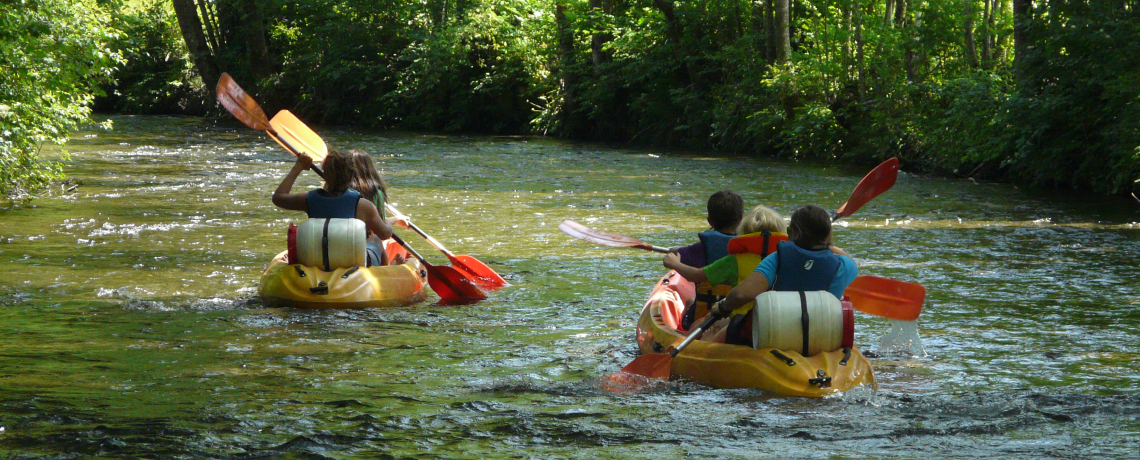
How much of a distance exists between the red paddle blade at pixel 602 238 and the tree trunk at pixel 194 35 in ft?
77.9

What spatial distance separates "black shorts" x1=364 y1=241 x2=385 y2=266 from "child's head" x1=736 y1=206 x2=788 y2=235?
10.6ft

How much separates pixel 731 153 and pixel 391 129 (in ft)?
37.7

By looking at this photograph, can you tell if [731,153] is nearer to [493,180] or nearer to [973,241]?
[493,180]

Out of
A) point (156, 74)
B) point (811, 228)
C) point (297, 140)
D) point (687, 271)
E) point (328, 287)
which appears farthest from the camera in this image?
point (156, 74)

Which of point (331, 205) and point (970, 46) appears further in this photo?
point (970, 46)

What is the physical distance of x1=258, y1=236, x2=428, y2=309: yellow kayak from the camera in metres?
7.11

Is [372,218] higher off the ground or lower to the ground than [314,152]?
lower

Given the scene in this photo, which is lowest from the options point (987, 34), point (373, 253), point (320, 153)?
point (373, 253)

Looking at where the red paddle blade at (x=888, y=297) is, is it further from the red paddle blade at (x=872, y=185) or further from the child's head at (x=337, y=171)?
the child's head at (x=337, y=171)

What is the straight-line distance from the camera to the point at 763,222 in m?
5.25

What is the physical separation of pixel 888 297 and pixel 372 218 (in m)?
3.38

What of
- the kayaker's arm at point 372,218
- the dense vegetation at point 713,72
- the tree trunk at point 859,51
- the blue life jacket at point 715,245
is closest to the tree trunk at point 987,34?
the dense vegetation at point 713,72

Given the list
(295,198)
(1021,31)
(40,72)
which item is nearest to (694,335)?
(295,198)

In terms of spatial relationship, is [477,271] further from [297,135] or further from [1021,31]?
[1021,31]
